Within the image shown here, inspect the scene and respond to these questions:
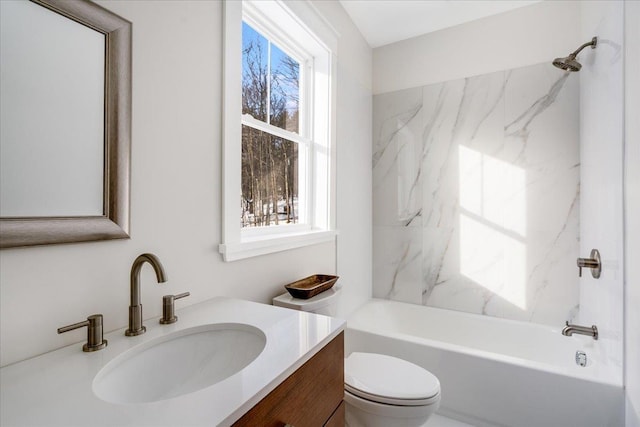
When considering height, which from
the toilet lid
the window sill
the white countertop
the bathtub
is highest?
the window sill

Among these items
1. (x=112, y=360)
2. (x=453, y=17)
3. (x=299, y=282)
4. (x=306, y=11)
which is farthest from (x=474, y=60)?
(x=112, y=360)

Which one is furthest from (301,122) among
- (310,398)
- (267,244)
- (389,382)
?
(310,398)

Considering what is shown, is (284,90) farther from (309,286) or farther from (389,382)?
(389,382)

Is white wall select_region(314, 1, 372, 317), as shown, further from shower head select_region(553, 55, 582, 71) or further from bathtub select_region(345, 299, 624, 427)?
shower head select_region(553, 55, 582, 71)

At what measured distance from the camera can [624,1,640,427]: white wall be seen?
3.95 feet

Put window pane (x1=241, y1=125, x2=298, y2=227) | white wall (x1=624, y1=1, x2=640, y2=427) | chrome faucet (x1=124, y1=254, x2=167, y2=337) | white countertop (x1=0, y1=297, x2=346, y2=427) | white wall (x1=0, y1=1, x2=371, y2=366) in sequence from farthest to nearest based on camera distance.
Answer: window pane (x1=241, y1=125, x2=298, y2=227) → white wall (x1=624, y1=1, x2=640, y2=427) → chrome faucet (x1=124, y1=254, x2=167, y2=337) → white wall (x1=0, y1=1, x2=371, y2=366) → white countertop (x1=0, y1=297, x2=346, y2=427)

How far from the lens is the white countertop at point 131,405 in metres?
0.51

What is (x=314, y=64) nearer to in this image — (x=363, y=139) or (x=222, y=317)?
(x=363, y=139)

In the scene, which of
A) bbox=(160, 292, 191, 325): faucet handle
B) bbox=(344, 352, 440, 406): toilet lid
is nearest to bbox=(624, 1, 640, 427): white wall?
bbox=(344, 352, 440, 406): toilet lid

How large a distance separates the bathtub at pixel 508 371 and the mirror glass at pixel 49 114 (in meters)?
1.74

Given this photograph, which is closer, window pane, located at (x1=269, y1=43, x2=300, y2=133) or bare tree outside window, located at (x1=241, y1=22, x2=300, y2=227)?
bare tree outside window, located at (x1=241, y1=22, x2=300, y2=227)

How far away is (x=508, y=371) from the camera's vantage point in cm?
164

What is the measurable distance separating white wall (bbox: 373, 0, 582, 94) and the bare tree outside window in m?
1.09

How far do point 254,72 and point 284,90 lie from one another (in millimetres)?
280
